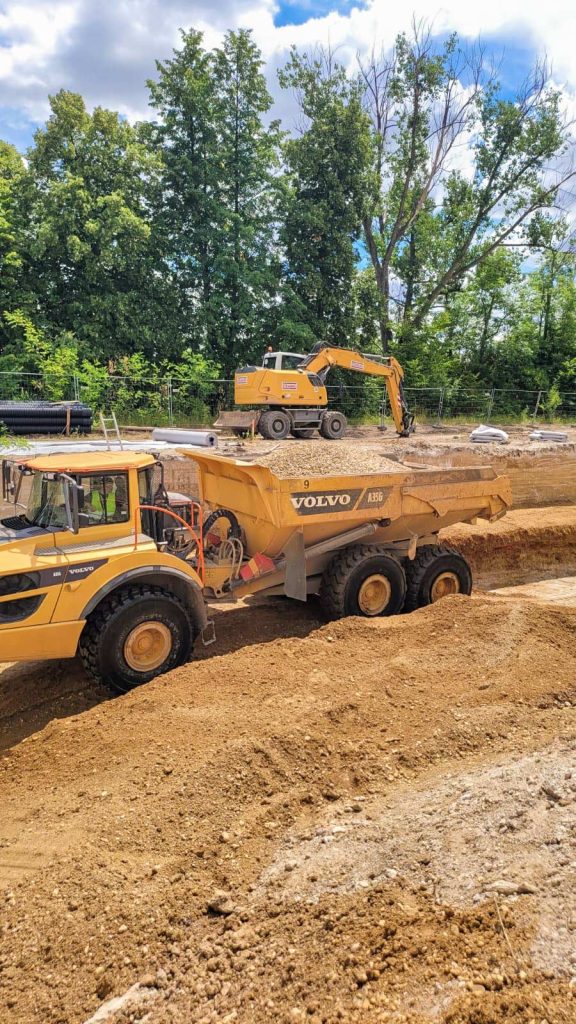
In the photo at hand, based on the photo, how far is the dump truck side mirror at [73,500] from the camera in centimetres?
476

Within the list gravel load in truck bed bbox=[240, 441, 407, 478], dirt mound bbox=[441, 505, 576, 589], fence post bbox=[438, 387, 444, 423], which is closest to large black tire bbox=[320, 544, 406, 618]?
gravel load in truck bed bbox=[240, 441, 407, 478]

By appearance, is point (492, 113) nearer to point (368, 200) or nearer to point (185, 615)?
point (368, 200)

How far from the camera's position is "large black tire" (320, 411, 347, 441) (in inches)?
654

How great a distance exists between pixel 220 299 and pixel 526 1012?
840 inches

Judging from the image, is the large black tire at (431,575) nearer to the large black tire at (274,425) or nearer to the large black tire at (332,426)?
the large black tire at (274,425)

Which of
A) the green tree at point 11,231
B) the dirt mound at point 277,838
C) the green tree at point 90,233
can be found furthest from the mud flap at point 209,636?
the green tree at point 11,231

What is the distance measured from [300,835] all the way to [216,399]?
1731 cm

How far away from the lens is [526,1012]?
6.99 ft

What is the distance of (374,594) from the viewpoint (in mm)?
7215

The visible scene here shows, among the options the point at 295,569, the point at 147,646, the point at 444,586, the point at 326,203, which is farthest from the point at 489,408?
the point at 147,646

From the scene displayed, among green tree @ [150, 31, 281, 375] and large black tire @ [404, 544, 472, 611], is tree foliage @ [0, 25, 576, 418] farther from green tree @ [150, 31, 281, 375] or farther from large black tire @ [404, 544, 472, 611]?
large black tire @ [404, 544, 472, 611]

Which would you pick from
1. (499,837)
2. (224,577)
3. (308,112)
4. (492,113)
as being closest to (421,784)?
(499,837)

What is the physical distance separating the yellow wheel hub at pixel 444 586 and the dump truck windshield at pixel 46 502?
4490mm

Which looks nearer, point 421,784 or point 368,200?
point 421,784
